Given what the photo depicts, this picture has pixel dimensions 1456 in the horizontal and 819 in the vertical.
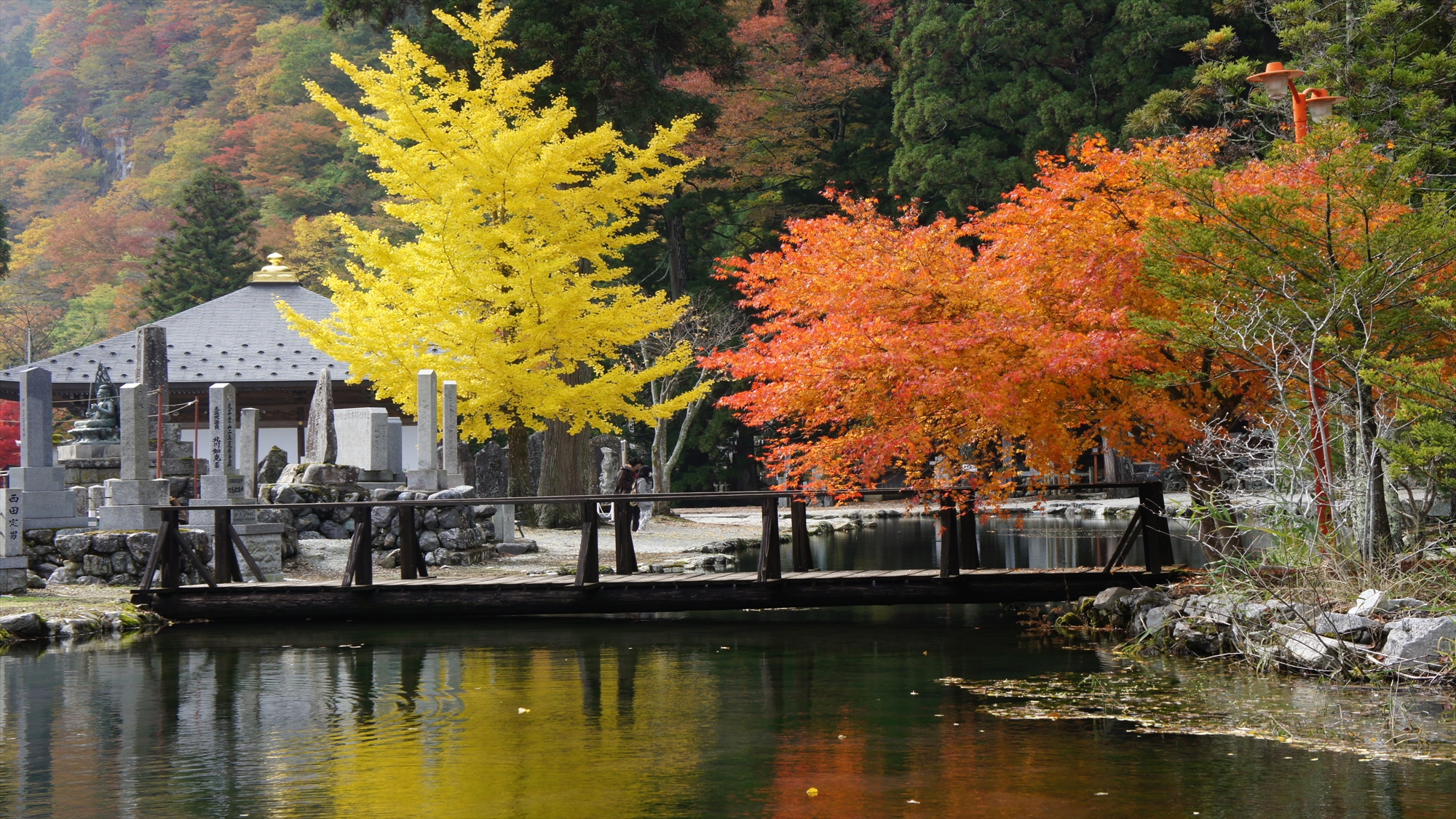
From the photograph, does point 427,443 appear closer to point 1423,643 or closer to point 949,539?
point 949,539

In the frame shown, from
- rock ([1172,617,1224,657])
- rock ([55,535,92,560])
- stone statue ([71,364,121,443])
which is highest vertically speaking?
stone statue ([71,364,121,443])

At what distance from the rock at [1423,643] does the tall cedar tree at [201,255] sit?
4083cm

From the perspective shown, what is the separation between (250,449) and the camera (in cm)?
2077

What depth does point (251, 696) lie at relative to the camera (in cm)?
1011

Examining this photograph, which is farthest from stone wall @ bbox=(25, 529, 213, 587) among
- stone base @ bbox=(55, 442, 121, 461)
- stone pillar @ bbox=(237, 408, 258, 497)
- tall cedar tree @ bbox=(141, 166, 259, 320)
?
tall cedar tree @ bbox=(141, 166, 259, 320)

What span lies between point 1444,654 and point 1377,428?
2423mm

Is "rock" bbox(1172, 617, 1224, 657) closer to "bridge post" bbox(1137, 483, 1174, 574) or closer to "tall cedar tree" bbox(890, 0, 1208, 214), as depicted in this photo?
"bridge post" bbox(1137, 483, 1174, 574)

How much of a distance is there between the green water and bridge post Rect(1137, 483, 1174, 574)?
62.1 inches

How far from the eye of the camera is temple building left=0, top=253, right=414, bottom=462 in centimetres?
3366

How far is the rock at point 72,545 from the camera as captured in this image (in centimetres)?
1612

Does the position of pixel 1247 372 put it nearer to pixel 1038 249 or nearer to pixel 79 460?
pixel 1038 249

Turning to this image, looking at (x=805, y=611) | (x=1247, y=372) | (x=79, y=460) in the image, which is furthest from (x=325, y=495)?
(x=1247, y=372)

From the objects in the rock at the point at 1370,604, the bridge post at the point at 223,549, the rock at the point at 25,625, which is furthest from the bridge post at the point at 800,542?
the rock at the point at 25,625

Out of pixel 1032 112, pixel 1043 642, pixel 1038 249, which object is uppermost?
pixel 1032 112
